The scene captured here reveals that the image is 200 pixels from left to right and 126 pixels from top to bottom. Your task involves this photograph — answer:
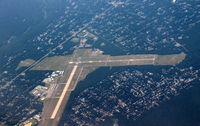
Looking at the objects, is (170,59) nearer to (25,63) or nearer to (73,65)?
(73,65)

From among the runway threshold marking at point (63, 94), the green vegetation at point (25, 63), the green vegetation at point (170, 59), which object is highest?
the green vegetation at point (170, 59)

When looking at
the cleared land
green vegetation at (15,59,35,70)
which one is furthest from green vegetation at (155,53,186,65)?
green vegetation at (15,59,35,70)

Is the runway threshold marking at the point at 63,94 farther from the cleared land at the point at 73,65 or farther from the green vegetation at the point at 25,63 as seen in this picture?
the green vegetation at the point at 25,63

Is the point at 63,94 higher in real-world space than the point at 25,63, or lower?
higher

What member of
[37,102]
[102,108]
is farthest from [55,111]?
[102,108]

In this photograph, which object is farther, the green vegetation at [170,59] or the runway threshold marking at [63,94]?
the green vegetation at [170,59]

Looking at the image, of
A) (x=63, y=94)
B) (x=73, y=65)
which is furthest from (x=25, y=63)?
(x=63, y=94)

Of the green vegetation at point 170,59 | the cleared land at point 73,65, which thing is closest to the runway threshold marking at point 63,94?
the cleared land at point 73,65

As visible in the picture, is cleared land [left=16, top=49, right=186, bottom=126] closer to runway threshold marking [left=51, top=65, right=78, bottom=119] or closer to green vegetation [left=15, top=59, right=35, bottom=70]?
runway threshold marking [left=51, top=65, right=78, bottom=119]

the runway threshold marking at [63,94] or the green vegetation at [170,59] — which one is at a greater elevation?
the green vegetation at [170,59]

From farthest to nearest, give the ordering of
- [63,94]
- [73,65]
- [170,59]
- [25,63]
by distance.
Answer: [25,63], [73,65], [170,59], [63,94]

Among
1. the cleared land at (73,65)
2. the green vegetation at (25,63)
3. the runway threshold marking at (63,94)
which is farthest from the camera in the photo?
the green vegetation at (25,63)

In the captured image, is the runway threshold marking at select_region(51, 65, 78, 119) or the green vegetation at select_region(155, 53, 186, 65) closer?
the runway threshold marking at select_region(51, 65, 78, 119)
